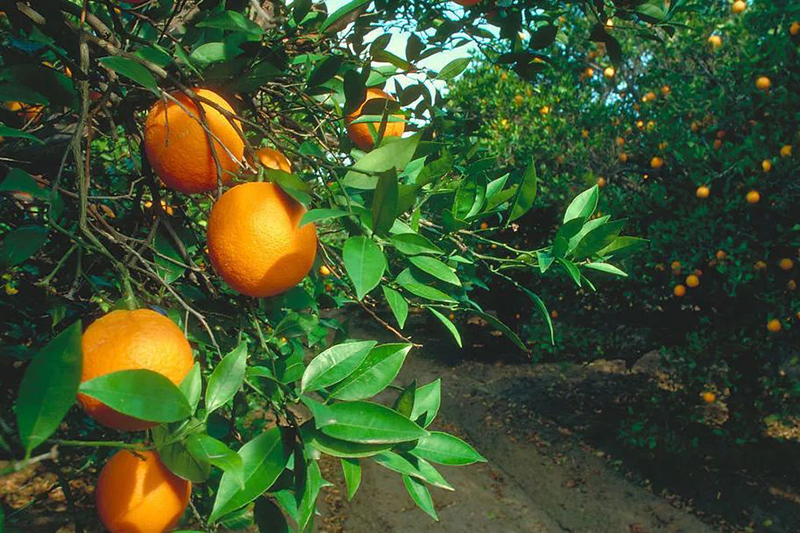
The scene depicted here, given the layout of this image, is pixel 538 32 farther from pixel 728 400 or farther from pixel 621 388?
pixel 621 388

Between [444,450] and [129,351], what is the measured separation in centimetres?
52

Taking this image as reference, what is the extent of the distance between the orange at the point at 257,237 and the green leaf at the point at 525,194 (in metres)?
0.46

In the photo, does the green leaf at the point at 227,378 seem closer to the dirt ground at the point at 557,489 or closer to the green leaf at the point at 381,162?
the green leaf at the point at 381,162

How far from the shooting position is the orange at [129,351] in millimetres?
797

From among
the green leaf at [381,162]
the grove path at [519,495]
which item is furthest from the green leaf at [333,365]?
the grove path at [519,495]

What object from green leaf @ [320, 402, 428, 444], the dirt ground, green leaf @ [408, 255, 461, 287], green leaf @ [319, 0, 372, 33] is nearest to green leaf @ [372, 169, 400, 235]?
green leaf @ [408, 255, 461, 287]

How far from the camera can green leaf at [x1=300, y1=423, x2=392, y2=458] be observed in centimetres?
80

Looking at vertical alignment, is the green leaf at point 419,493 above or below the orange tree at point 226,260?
below

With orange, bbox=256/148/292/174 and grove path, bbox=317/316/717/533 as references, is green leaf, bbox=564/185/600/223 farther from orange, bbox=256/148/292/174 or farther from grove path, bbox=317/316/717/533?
grove path, bbox=317/316/717/533

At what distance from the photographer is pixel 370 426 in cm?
80

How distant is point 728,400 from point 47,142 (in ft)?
17.7

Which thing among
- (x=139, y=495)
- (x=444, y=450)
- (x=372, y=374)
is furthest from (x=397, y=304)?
(x=139, y=495)

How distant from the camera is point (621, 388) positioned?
291 inches

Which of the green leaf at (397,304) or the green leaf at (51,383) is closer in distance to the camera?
the green leaf at (51,383)
